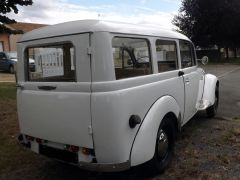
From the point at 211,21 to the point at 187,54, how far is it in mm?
28879

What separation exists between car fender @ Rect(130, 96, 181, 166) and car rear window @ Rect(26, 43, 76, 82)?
100 cm

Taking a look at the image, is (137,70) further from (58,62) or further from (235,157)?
(235,157)

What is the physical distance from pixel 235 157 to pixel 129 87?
7.30 feet

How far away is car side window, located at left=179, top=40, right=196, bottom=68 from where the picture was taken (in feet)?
18.7

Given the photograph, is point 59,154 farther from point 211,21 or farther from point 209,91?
point 211,21

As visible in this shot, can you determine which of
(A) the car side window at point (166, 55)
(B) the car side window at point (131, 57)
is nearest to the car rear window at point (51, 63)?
(B) the car side window at point (131, 57)

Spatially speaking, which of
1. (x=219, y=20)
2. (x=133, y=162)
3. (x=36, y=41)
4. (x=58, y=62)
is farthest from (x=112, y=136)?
(x=219, y=20)

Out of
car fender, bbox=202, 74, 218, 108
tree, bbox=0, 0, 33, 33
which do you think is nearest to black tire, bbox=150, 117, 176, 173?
car fender, bbox=202, 74, 218, 108

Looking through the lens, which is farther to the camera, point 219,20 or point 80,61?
point 219,20

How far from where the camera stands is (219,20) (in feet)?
109

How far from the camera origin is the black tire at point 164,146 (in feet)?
A: 14.4

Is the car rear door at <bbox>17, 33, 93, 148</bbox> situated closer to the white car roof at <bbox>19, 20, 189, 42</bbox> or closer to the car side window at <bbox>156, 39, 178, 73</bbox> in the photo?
the white car roof at <bbox>19, 20, 189, 42</bbox>

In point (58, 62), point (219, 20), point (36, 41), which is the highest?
point (219, 20)

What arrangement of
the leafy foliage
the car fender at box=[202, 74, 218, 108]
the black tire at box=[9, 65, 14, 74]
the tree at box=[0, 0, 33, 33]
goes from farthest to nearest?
the leafy foliage
the black tire at box=[9, 65, 14, 74]
the tree at box=[0, 0, 33, 33]
the car fender at box=[202, 74, 218, 108]
